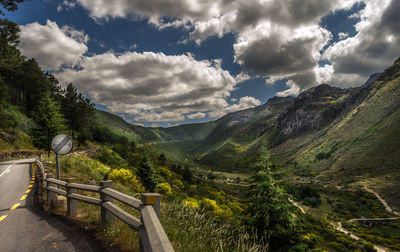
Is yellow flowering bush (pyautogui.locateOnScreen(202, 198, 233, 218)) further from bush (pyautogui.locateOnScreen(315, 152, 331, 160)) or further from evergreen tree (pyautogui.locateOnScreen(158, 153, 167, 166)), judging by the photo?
bush (pyautogui.locateOnScreen(315, 152, 331, 160))

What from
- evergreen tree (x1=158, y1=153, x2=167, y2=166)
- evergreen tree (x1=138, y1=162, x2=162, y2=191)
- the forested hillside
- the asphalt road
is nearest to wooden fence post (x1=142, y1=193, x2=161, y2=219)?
the forested hillside

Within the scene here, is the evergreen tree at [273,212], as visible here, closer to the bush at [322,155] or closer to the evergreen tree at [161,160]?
the evergreen tree at [161,160]

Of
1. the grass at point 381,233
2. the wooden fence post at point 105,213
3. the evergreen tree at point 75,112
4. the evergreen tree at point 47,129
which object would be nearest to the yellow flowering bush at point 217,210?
the wooden fence post at point 105,213

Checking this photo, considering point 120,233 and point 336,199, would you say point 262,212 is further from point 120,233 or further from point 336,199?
point 336,199

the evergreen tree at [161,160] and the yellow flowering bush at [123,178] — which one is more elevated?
the yellow flowering bush at [123,178]

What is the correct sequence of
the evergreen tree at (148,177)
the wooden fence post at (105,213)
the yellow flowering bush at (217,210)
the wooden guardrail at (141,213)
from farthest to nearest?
the evergreen tree at (148,177), the yellow flowering bush at (217,210), the wooden fence post at (105,213), the wooden guardrail at (141,213)

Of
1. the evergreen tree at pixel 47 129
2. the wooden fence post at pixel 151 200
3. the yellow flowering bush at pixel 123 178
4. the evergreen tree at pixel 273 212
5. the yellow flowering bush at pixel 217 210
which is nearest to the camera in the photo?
the wooden fence post at pixel 151 200

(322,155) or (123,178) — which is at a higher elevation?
(123,178)

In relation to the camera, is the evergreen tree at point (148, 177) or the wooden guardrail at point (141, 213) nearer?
the wooden guardrail at point (141, 213)

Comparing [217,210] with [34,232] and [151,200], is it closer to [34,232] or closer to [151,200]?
[34,232]

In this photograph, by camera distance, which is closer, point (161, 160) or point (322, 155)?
point (161, 160)

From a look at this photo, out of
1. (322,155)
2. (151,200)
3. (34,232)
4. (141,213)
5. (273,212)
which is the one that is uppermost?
(151,200)

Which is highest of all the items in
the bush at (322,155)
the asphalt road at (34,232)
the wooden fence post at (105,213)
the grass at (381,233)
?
the wooden fence post at (105,213)

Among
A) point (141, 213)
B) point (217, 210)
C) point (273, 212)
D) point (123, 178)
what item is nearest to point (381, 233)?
point (217, 210)
